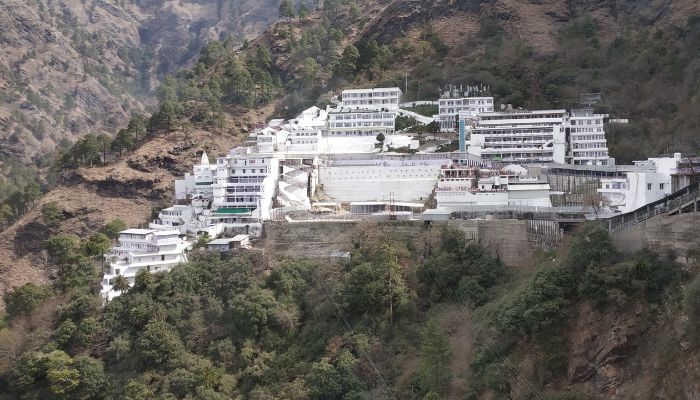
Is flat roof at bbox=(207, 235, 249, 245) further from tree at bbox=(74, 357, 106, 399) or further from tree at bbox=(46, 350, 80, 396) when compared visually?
tree at bbox=(46, 350, 80, 396)

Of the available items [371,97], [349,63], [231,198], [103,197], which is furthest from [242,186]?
[349,63]

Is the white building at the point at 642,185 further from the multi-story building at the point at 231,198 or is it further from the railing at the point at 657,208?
the multi-story building at the point at 231,198

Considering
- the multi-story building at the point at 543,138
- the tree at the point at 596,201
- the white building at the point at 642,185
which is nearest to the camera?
the white building at the point at 642,185

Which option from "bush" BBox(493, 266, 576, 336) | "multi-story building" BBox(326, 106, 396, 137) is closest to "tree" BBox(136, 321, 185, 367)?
"bush" BBox(493, 266, 576, 336)

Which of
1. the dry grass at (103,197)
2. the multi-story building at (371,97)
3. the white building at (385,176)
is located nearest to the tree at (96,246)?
the dry grass at (103,197)

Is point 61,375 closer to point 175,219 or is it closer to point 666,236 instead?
point 175,219

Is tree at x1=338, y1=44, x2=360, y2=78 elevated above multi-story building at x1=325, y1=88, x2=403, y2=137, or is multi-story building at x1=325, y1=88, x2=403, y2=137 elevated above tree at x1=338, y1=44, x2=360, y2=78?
tree at x1=338, y1=44, x2=360, y2=78
